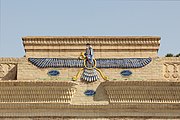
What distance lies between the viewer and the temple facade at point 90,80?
56.5 ft

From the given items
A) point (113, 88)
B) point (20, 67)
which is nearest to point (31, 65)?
point (20, 67)

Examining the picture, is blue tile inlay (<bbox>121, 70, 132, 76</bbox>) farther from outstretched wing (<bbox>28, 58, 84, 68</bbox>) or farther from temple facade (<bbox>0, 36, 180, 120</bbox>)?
outstretched wing (<bbox>28, 58, 84, 68</bbox>)

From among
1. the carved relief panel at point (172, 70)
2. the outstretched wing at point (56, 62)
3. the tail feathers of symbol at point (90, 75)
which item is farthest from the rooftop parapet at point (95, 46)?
the tail feathers of symbol at point (90, 75)

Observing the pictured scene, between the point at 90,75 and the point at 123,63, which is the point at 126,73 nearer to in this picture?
the point at 123,63

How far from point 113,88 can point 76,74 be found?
1.75 meters

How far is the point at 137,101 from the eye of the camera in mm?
17375

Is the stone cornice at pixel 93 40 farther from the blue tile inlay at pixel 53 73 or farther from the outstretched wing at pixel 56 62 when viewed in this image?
the blue tile inlay at pixel 53 73

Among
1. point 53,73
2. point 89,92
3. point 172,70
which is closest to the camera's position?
point 89,92

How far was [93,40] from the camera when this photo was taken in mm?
18781

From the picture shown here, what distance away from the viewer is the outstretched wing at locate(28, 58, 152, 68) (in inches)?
723

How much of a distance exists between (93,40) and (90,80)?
1.72 metres

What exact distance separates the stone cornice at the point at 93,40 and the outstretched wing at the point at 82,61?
27.7 inches

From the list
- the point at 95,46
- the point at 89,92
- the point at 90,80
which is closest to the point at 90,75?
the point at 90,80

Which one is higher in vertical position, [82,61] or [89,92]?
[82,61]
